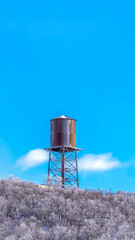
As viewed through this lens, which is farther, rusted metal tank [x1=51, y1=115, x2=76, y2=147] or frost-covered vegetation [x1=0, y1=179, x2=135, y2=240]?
rusted metal tank [x1=51, y1=115, x2=76, y2=147]

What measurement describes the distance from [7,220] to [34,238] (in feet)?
7.39

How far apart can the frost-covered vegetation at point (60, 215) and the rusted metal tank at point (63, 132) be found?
21472mm

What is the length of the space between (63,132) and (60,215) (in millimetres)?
25951

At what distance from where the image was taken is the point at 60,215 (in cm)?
1703

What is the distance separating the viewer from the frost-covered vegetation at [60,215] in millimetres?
14648

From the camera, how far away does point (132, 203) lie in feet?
69.9

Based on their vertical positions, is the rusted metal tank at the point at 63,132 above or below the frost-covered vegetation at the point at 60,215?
above

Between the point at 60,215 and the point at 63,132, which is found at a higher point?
the point at 63,132

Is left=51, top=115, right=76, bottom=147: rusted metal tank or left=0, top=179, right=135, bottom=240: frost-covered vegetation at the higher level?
left=51, top=115, right=76, bottom=147: rusted metal tank

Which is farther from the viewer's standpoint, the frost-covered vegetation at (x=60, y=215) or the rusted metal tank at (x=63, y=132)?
the rusted metal tank at (x=63, y=132)

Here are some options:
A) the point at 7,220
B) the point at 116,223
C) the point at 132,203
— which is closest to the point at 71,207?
the point at 116,223

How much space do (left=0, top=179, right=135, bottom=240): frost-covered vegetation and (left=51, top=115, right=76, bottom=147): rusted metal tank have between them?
70.4 feet

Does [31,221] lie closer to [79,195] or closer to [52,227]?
[52,227]

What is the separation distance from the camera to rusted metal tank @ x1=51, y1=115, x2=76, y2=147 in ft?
140
